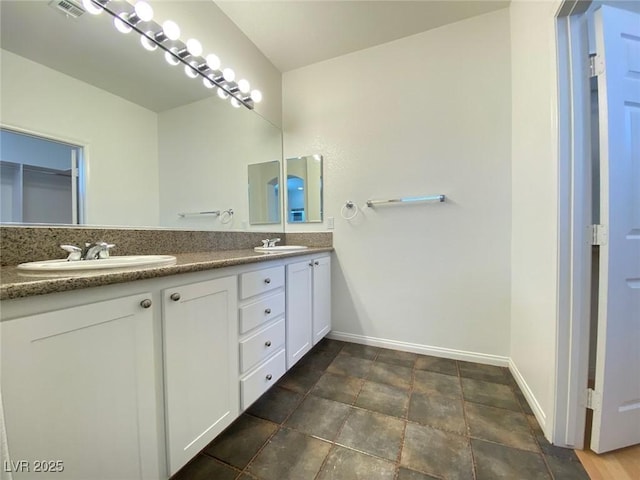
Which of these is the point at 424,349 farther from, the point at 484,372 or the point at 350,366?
the point at 350,366

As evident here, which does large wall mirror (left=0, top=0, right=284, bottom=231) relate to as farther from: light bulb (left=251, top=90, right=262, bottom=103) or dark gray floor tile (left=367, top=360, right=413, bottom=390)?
dark gray floor tile (left=367, top=360, right=413, bottom=390)

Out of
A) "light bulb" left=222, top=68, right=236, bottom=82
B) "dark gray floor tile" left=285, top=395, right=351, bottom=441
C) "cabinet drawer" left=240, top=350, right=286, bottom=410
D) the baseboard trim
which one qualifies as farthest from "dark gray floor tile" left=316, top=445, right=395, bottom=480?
"light bulb" left=222, top=68, right=236, bottom=82

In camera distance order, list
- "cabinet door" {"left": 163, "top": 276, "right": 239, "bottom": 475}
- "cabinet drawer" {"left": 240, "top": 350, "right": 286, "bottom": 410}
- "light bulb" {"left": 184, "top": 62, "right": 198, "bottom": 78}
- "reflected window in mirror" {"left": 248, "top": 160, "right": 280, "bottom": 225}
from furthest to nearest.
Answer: "reflected window in mirror" {"left": 248, "top": 160, "right": 280, "bottom": 225} → "light bulb" {"left": 184, "top": 62, "right": 198, "bottom": 78} → "cabinet drawer" {"left": 240, "top": 350, "right": 286, "bottom": 410} → "cabinet door" {"left": 163, "top": 276, "right": 239, "bottom": 475}

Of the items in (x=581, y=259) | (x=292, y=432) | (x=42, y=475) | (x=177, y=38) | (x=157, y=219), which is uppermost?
(x=177, y=38)

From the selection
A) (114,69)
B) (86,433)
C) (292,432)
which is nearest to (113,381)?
(86,433)

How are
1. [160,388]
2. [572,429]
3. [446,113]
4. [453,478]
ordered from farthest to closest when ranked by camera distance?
[446,113]
[572,429]
[453,478]
[160,388]

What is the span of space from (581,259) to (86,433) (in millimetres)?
1823

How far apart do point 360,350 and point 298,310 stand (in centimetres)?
76

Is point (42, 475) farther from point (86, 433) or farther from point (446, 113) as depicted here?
point (446, 113)

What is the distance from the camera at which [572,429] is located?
109 centimetres

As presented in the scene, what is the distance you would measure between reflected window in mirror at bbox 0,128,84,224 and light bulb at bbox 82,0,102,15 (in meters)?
0.64

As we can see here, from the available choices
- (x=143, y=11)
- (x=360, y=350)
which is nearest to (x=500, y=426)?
(x=360, y=350)

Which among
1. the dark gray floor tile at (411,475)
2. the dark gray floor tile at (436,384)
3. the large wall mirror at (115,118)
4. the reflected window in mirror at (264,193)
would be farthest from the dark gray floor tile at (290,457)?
the reflected window in mirror at (264,193)

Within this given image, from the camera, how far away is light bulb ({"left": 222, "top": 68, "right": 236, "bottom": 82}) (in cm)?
177
